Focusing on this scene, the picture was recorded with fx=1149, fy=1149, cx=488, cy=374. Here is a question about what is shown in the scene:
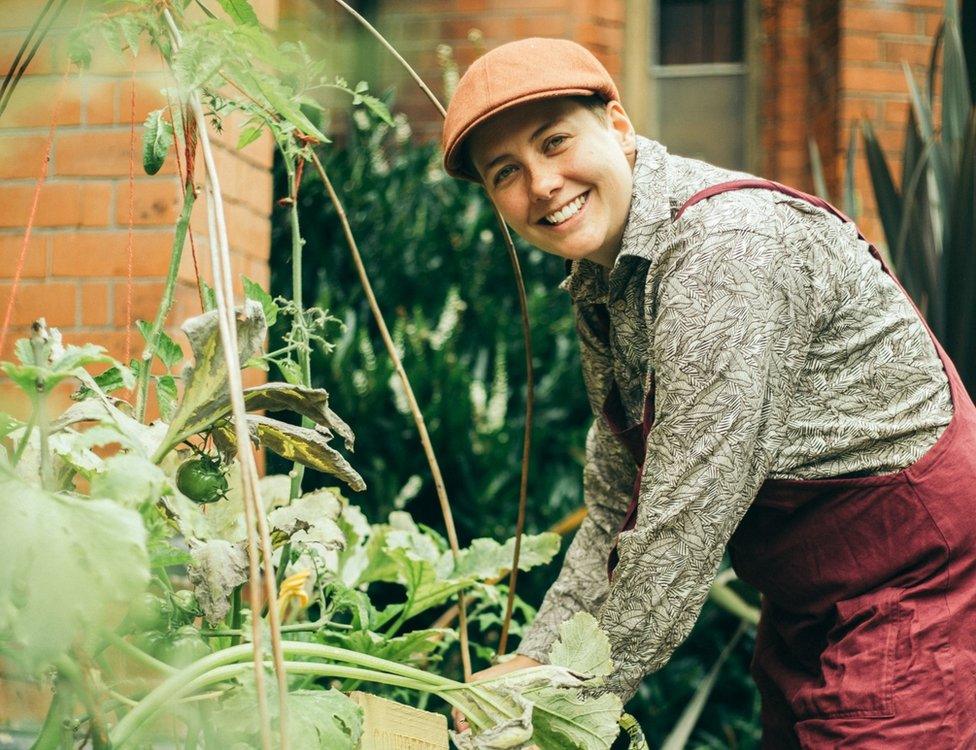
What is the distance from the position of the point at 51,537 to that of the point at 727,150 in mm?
3904

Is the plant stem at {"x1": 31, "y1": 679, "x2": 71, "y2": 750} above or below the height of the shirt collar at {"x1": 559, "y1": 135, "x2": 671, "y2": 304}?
below

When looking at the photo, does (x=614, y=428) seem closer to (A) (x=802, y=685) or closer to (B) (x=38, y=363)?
(A) (x=802, y=685)

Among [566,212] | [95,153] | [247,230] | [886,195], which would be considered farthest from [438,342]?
[566,212]

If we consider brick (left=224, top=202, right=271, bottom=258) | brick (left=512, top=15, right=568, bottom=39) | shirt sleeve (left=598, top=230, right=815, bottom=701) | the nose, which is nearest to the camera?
shirt sleeve (left=598, top=230, right=815, bottom=701)

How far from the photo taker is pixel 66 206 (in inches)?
89.5

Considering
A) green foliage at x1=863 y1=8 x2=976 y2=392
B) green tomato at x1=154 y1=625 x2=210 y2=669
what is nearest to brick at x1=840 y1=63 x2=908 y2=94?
green foliage at x1=863 y1=8 x2=976 y2=392

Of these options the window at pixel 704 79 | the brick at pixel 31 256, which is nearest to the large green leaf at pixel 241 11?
the brick at pixel 31 256

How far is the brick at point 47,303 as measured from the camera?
2254 mm

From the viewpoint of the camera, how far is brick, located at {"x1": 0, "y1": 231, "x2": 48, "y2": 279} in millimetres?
2244

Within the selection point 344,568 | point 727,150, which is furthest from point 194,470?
point 727,150

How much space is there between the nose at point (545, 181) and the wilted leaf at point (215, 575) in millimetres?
635

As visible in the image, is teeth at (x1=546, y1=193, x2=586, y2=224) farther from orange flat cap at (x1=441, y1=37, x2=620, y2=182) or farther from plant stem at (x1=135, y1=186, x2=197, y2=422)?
plant stem at (x1=135, y1=186, x2=197, y2=422)

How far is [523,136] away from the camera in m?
1.42

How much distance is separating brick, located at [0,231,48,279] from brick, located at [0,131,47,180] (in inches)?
4.6
